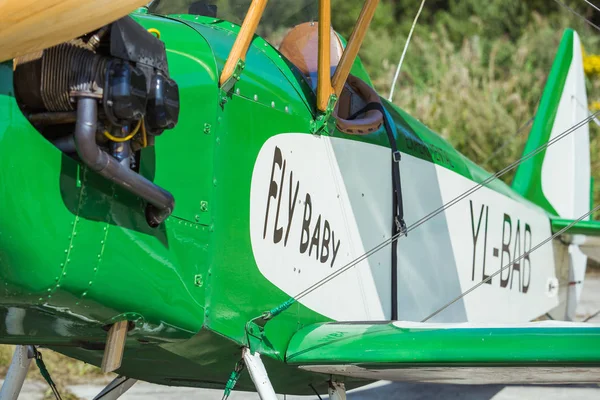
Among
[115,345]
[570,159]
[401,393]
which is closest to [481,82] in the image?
[570,159]

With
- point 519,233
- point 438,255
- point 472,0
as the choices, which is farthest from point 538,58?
point 438,255

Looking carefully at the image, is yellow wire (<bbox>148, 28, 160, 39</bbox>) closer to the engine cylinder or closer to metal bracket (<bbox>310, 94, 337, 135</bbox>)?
the engine cylinder

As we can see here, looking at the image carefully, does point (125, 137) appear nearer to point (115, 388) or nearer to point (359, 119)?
point (359, 119)

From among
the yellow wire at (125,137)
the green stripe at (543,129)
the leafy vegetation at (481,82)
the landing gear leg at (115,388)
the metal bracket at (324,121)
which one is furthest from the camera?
the leafy vegetation at (481,82)

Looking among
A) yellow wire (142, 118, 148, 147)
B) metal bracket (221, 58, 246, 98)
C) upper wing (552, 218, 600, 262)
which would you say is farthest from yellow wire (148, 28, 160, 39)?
upper wing (552, 218, 600, 262)

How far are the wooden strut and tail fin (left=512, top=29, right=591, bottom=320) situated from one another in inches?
179

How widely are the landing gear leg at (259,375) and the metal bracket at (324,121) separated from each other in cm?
99

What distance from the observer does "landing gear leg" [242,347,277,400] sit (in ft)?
11.2

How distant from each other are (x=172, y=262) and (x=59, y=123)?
2.22ft

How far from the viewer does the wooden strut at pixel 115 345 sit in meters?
3.09

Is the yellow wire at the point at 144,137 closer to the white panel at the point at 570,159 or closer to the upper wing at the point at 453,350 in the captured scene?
the upper wing at the point at 453,350

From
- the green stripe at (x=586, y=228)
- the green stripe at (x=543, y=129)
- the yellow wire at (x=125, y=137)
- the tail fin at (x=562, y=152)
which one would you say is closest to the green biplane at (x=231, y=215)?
the yellow wire at (x=125, y=137)

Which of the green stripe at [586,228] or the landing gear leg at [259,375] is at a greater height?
the green stripe at [586,228]

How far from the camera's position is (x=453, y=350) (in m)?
3.54
